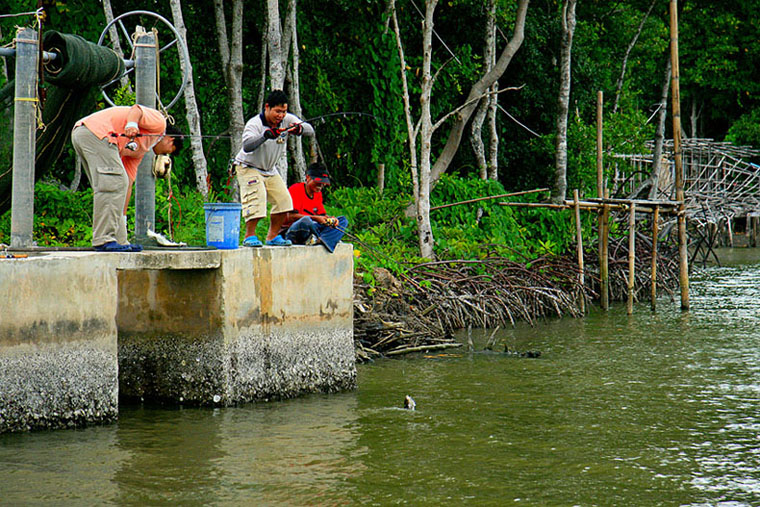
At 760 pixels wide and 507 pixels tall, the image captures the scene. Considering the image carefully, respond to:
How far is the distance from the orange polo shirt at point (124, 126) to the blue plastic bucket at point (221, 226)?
0.74 m

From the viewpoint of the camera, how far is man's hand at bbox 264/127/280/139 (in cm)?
922

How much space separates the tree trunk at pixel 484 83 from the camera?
19.1 metres

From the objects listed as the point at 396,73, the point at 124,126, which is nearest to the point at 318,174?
the point at 124,126

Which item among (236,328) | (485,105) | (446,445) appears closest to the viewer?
(446,445)

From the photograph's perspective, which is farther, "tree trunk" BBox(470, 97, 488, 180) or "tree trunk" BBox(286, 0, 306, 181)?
"tree trunk" BBox(470, 97, 488, 180)

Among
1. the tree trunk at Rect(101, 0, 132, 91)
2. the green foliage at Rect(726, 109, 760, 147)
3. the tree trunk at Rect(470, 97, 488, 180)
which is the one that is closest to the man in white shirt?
the tree trunk at Rect(101, 0, 132, 91)

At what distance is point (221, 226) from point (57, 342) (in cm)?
204

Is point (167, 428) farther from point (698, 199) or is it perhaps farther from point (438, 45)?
point (698, 199)

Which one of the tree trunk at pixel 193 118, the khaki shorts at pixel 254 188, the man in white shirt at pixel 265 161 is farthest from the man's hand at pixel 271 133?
the tree trunk at pixel 193 118

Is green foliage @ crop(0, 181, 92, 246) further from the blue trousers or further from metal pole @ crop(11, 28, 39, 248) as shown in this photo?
metal pole @ crop(11, 28, 39, 248)

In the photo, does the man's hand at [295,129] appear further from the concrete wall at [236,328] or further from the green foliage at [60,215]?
the green foliage at [60,215]

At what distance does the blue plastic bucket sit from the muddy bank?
9.59 ft

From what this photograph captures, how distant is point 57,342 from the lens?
7562 mm

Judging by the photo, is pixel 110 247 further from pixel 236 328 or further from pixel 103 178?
pixel 236 328
